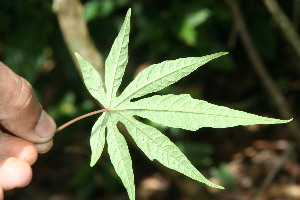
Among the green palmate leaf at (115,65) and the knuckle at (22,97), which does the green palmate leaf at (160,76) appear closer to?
the green palmate leaf at (115,65)

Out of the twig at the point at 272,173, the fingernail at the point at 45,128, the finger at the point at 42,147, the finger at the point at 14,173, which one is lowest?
the twig at the point at 272,173

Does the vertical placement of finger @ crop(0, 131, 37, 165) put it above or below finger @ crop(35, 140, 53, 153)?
below

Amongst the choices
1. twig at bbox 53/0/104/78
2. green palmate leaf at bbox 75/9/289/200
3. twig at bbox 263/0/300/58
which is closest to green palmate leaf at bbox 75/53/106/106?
green palmate leaf at bbox 75/9/289/200

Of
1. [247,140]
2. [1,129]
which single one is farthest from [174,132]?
[1,129]

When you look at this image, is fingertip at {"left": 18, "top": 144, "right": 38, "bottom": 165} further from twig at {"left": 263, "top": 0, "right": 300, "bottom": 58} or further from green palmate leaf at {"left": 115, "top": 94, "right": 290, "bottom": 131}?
twig at {"left": 263, "top": 0, "right": 300, "bottom": 58}

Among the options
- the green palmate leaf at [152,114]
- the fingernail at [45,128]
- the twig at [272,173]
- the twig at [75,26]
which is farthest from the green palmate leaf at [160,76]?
the twig at [272,173]

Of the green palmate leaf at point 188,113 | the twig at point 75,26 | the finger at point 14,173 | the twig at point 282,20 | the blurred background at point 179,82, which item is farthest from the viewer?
the blurred background at point 179,82

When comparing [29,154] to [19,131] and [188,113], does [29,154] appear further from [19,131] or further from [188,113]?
[188,113]
